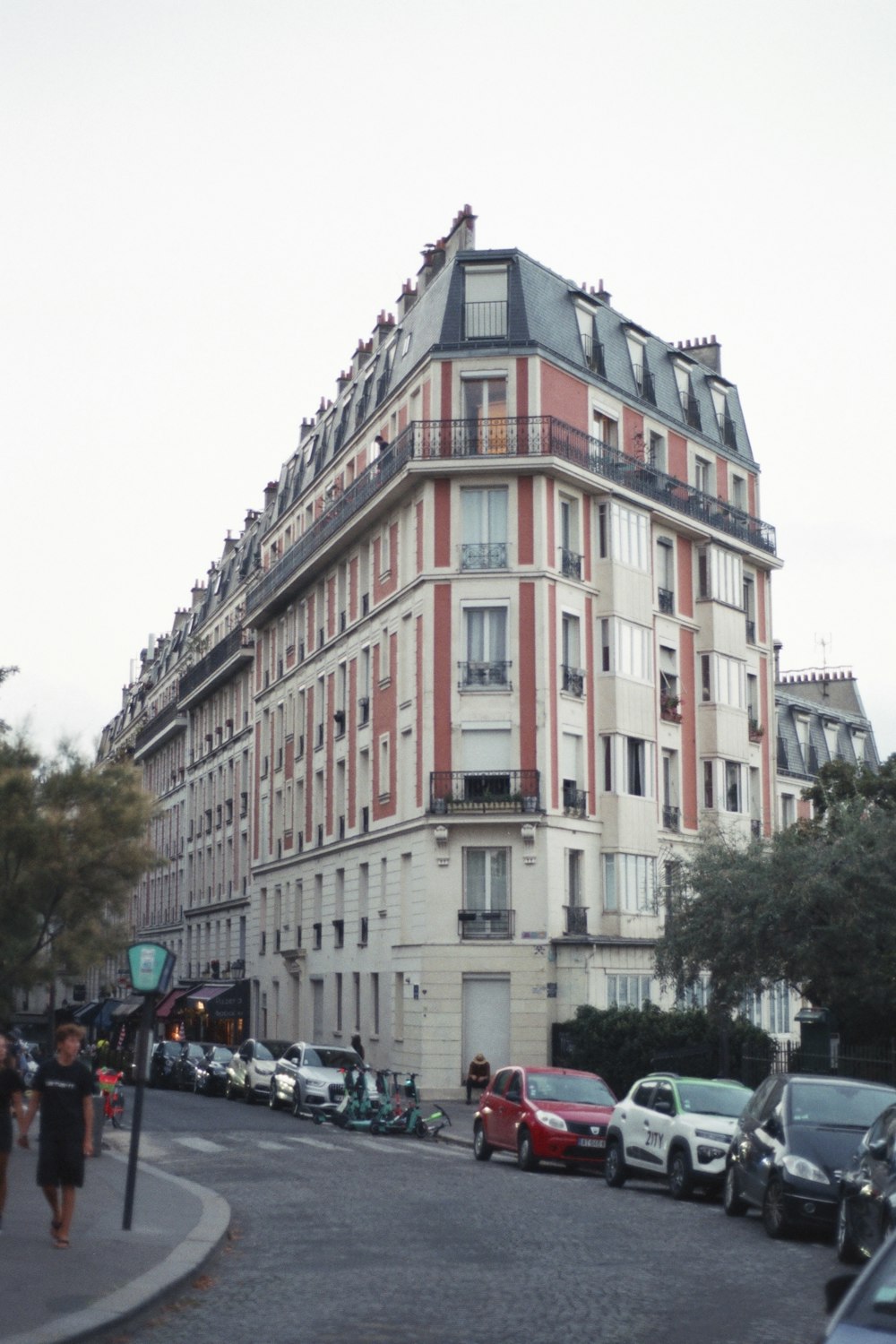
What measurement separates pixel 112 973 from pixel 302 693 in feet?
164

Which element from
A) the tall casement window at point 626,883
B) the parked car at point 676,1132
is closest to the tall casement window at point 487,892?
the tall casement window at point 626,883

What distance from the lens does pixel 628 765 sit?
44219 mm

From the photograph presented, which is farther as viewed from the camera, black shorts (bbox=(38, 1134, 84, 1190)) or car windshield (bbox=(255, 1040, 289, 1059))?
car windshield (bbox=(255, 1040, 289, 1059))

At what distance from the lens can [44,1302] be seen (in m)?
10.4

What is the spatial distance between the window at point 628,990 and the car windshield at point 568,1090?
16453 mm

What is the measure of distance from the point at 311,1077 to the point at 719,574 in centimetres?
2012

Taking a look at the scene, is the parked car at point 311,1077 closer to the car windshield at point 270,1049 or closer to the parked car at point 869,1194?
the car windshield at point 270,1049

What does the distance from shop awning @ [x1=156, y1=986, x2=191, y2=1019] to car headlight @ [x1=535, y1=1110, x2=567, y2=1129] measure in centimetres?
4124

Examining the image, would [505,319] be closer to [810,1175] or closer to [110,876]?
[110,876]


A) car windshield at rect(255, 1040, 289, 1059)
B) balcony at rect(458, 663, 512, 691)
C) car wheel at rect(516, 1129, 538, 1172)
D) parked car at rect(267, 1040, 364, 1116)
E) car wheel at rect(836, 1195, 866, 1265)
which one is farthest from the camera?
balcony at rect(458, 663, 512, 691)

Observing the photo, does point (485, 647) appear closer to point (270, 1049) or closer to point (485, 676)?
point (485, 676)

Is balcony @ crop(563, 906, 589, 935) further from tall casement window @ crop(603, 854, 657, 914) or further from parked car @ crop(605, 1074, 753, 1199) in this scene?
parked car @ crop(605, 1074, 753, 1199)

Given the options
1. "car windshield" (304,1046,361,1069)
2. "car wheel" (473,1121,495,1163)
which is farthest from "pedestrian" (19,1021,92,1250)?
"car windshield" (304,1046,361,1069)

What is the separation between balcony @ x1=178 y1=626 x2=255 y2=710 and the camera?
212 ft
